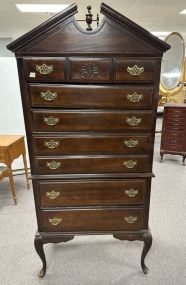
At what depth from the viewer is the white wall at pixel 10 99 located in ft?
9.77

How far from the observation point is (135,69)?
1267 millimetres

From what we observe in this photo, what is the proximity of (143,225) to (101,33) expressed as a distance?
132cm

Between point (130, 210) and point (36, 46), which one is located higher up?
point (36, 46)

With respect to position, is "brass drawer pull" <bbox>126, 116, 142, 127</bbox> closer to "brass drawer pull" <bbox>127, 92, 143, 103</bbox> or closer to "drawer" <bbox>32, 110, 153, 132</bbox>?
"drawer" <bbox>32, 110, 153, 132</bbox>

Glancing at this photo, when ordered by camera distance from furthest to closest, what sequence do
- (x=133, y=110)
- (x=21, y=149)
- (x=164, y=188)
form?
(x=164, y=188), (x=21, y=149), (x=133, y=110)

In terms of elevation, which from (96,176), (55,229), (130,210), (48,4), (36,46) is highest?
(48,4)

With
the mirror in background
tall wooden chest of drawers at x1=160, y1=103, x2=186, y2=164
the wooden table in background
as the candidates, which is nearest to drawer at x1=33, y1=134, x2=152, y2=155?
the wooden table in background

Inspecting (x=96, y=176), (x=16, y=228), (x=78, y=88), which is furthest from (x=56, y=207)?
(x=16, y=228)

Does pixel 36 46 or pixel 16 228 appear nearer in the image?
pixel 36 46

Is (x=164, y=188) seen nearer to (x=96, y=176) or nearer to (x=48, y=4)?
(x=96, y=176)

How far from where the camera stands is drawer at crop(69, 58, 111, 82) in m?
1.25

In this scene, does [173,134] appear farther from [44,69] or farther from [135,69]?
[44,69]

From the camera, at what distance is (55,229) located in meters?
1.59

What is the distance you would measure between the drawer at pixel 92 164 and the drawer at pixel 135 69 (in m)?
0.50
